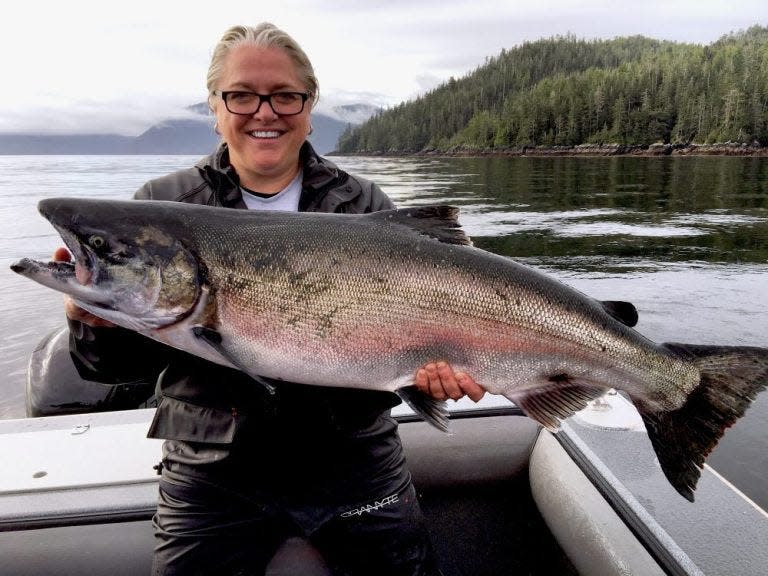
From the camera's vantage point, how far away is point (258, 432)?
289 cm

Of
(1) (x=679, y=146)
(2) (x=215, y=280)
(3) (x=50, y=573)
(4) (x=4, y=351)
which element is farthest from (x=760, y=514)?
(1) (x=679, y=146)

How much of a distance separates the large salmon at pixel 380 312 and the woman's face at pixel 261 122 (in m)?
0.47

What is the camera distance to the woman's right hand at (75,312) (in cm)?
271

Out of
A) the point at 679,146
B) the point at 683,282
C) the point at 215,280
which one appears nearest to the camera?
the point at 215,280

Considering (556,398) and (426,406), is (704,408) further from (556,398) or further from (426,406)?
(426,406)

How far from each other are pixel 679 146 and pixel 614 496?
415 ft

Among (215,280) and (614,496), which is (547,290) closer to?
(614,496)

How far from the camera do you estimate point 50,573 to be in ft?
9.97

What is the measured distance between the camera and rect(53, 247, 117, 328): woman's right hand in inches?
107

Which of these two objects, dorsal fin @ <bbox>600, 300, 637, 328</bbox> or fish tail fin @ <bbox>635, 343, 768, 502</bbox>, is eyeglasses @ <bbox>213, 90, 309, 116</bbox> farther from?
fish tail fin @ <bbox>635, 343, 768, 502</bbox>

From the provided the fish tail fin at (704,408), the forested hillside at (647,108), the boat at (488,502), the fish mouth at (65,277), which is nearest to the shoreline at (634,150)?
the forested hillside at (647,108)

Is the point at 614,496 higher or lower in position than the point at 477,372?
lower

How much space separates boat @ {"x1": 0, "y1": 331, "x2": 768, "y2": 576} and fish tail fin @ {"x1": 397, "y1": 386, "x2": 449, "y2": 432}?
3.02 ft

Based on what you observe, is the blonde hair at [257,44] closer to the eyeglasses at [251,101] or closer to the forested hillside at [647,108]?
the eyeglasses at [251,101]
